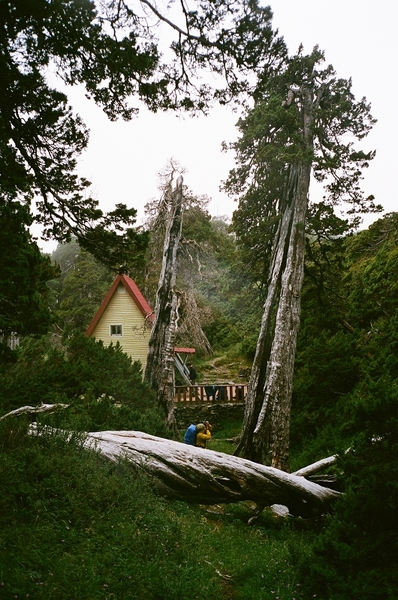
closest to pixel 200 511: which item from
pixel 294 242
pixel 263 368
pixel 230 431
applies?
pixel 263 368

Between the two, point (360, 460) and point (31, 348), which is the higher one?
point (31, 348)

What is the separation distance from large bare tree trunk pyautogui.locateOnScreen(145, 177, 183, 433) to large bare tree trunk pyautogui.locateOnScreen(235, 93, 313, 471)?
2.85 meters

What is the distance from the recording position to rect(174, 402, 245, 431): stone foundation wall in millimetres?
18906

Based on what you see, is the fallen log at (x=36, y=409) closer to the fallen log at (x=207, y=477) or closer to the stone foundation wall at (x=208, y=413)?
the fallen log at (x=207, y=477)

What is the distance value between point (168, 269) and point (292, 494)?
9.42 meters

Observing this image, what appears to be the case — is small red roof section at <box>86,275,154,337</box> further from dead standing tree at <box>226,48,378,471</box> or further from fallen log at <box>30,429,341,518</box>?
fallen log at <box>30,429,341,518</box>

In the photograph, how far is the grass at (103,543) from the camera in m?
3.49

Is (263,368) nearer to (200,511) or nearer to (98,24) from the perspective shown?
(200,511)

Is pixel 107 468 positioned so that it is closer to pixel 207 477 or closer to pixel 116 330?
pixel 207 477

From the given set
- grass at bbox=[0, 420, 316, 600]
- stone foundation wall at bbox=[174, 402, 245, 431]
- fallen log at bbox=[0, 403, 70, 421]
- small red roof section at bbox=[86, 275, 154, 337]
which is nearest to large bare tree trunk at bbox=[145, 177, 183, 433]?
stone foundation wall at bbox=[174, 402, 245, 431]

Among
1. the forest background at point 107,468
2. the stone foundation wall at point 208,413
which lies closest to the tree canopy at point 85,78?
the forest background at point 107,468

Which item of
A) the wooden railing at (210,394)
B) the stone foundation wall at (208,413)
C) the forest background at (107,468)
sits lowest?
the stone foundation wall at (208,413)

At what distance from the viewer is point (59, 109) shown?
19.0 ft

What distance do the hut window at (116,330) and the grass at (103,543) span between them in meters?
17.2
